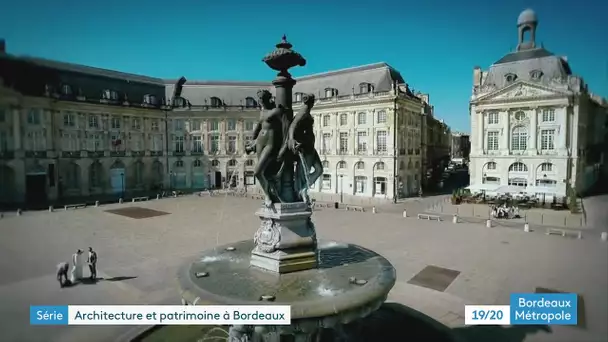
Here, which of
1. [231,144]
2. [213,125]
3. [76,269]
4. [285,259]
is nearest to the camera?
[285,259]

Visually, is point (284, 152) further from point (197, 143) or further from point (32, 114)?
point (197, 143)

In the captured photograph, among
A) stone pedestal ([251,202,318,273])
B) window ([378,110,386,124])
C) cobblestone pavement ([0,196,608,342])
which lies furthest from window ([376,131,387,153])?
stone pedestal ([251,202,318,273])

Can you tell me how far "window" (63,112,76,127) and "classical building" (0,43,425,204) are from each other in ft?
0.38

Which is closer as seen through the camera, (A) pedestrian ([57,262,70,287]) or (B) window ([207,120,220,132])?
(A) pedestrian ([57,262,70,287])

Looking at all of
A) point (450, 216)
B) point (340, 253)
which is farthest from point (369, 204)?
point (340, 253)

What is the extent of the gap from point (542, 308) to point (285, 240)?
271 inches

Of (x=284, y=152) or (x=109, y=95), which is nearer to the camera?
(x=284, y=152)

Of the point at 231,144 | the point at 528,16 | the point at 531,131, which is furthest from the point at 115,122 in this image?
the point at 531,131

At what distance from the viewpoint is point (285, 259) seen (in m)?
8.42

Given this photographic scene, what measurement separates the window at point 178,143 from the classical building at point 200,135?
17 centimetres

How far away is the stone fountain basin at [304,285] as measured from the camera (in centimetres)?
648

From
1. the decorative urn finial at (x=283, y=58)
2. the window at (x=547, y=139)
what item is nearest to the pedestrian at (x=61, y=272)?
the decorative urn finial at (x=283, y=58)

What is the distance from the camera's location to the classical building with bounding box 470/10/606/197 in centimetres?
3781

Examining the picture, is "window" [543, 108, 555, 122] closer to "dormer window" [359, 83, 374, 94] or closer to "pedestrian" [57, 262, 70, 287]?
"dormer window" [359, 83, 374, 94]
